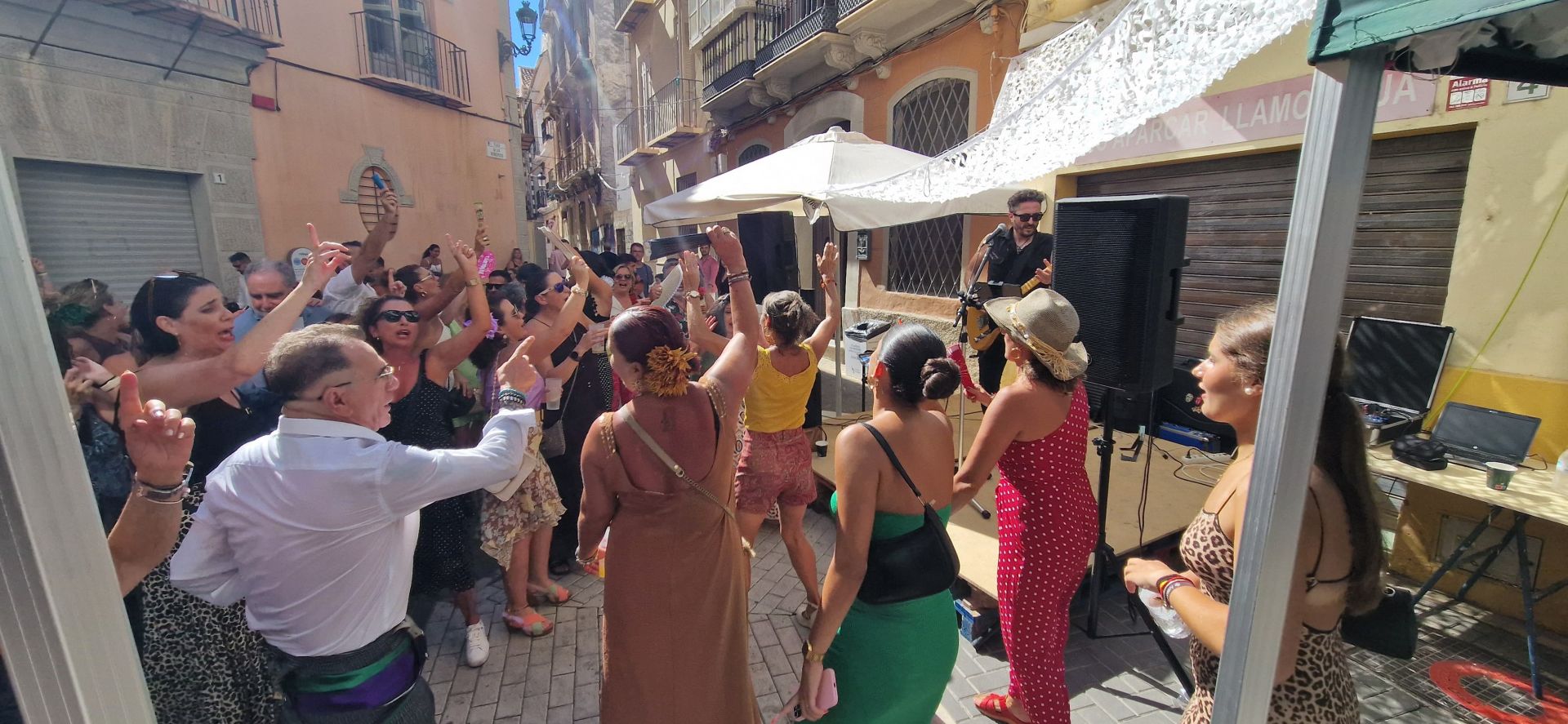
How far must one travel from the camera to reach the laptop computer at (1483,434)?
3076 mm

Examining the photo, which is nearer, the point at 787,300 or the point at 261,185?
the point at 787,300

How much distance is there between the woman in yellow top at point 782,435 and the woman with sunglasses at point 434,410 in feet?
4.40

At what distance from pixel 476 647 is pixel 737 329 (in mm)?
2114

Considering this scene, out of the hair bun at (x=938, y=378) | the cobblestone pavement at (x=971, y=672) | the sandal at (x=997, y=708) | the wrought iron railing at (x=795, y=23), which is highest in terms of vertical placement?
the wrought iron railing at (x=795, y=23)

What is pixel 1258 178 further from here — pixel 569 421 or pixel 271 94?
pixel 271 94

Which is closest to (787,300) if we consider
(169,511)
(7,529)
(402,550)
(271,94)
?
(402,550)

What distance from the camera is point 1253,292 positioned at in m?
4.98

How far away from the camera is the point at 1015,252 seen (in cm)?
489

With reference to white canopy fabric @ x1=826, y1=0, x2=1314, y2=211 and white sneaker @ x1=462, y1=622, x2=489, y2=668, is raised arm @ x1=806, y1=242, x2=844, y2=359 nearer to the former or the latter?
white canopy fabric @ x1=826, y1=0, x2=1314, y2=211

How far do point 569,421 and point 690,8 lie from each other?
14.1 meters

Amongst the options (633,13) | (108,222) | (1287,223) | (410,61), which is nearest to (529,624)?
(1287,223)

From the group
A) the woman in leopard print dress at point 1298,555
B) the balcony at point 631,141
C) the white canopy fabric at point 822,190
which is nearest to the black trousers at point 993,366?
the white canopy fabric at point 822,190

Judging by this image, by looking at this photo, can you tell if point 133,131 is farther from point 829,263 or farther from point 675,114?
point 675,114

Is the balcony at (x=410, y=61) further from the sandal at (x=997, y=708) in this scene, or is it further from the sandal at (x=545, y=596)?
the sandal at (x=997, y=708)
